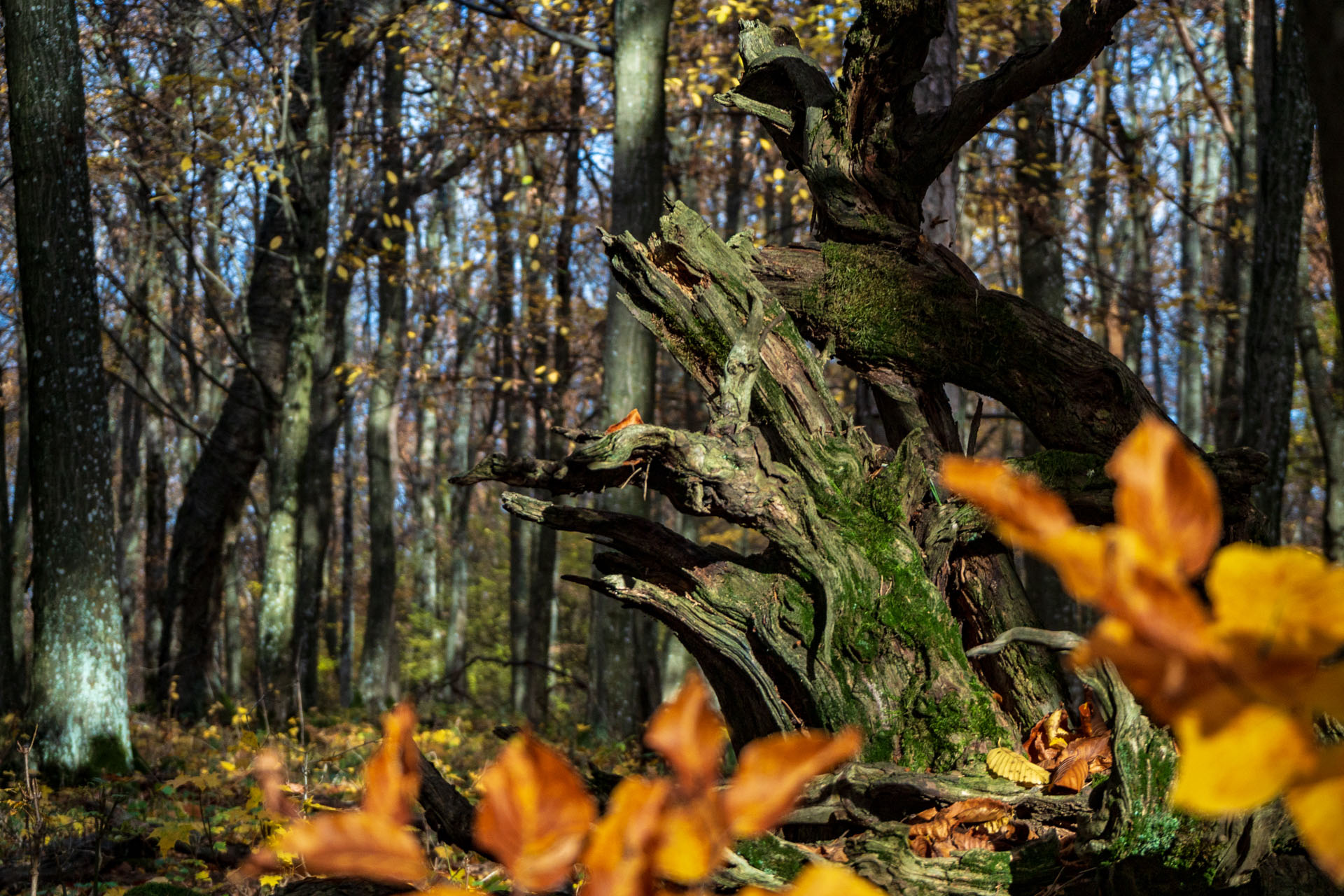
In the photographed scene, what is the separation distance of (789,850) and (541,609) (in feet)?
40.5

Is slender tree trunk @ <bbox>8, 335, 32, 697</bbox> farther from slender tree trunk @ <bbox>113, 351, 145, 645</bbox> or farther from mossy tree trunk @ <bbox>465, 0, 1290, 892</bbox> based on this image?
mossy tree trunk @ <bbox>465, 0, 1290, 892</bbox>

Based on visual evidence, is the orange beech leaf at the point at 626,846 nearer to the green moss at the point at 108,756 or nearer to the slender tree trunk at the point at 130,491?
the green moss at the point at 108,756

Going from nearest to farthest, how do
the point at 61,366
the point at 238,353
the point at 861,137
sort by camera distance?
the point at 861,137 < the point at 61,366 < the point at 238,353

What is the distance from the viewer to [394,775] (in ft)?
1.94

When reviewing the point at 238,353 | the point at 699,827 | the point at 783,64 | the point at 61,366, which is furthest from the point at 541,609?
the point at 699,827

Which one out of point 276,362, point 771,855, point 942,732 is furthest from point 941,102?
point 276,362

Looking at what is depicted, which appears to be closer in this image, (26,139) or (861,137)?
(861,137)

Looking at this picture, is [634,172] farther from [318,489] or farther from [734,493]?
[318,489]

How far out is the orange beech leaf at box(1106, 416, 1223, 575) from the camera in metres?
0.44

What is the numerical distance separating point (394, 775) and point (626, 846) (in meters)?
0.15

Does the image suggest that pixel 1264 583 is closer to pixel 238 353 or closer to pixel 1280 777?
pixel 1280 777

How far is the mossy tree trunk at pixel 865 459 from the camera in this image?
249 cm

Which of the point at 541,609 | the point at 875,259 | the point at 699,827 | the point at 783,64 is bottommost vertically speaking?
the point at 541,609

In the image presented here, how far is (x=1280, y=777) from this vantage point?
1.38 feet
